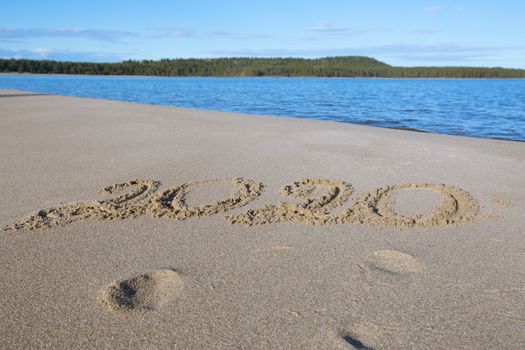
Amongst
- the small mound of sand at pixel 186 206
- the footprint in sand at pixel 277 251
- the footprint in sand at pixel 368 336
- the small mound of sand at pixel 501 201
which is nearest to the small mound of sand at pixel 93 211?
the small mound of sand at pixel 186 206

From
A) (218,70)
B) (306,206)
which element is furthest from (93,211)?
(218,70)

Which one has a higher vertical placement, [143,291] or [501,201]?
[501,201]

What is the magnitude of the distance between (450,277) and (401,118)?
1175 cm

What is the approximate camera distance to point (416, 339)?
1.89 m

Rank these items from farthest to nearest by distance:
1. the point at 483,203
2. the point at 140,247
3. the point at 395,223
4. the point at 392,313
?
the point at 483,203
the point at 395,223
the point at 140,247
the point at 392,313

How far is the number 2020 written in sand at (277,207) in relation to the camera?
335cm

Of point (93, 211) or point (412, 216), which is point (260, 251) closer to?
point (412, 216)

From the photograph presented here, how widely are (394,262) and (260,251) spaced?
33.9 inches

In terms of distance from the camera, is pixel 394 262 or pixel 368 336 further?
pixel 394 262

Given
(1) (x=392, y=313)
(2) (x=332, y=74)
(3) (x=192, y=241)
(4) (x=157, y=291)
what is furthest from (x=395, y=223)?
(2) (x=332, y=74)

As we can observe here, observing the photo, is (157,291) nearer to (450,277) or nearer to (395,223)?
(450,277)

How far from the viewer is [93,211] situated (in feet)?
11.5

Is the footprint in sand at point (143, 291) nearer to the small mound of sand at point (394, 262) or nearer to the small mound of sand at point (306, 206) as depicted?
the small mound of sand at point (306, 206)

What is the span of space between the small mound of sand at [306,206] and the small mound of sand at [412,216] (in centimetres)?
19
